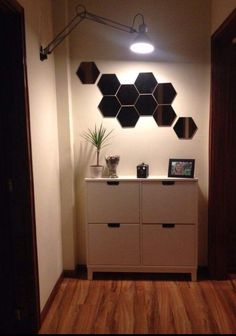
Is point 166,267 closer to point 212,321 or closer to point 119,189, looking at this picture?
point 212,321

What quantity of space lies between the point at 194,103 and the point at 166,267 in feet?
4.99

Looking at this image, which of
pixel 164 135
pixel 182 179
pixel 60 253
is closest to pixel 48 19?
pixel 164 135

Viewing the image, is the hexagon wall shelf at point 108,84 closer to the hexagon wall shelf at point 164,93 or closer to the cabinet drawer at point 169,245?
the hexagon wall shelf at point 164,93

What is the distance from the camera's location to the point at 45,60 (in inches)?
90.7

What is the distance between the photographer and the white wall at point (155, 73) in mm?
2646

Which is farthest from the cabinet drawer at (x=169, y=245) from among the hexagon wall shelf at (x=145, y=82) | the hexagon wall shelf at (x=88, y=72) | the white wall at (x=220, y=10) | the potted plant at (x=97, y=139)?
the white wall at (x=220, y=10)

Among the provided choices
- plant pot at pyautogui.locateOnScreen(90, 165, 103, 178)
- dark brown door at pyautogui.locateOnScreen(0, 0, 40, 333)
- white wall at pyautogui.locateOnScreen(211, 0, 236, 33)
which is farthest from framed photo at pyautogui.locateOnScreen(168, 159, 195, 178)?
dark brown door at pyautogui.locateOnScreen(0, 0, 40, 333)

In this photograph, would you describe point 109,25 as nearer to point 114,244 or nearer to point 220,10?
point 220,10

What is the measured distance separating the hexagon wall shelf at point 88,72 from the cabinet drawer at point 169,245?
1.45 meters

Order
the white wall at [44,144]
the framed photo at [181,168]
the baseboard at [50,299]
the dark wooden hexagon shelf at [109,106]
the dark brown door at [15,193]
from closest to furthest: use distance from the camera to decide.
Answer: the dark brown door at [15,193] → the white wall at [44,144] → the baseboard at [50,299] → the framed photo at [181,168] → the dark wooden hexagon shelf at [109,106]

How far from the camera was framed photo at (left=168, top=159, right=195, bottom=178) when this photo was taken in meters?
2.64

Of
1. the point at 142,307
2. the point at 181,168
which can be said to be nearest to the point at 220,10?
the point at 181,168

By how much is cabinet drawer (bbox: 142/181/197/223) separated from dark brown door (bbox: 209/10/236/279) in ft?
Answer: 0.74

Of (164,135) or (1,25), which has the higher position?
(1,25)
